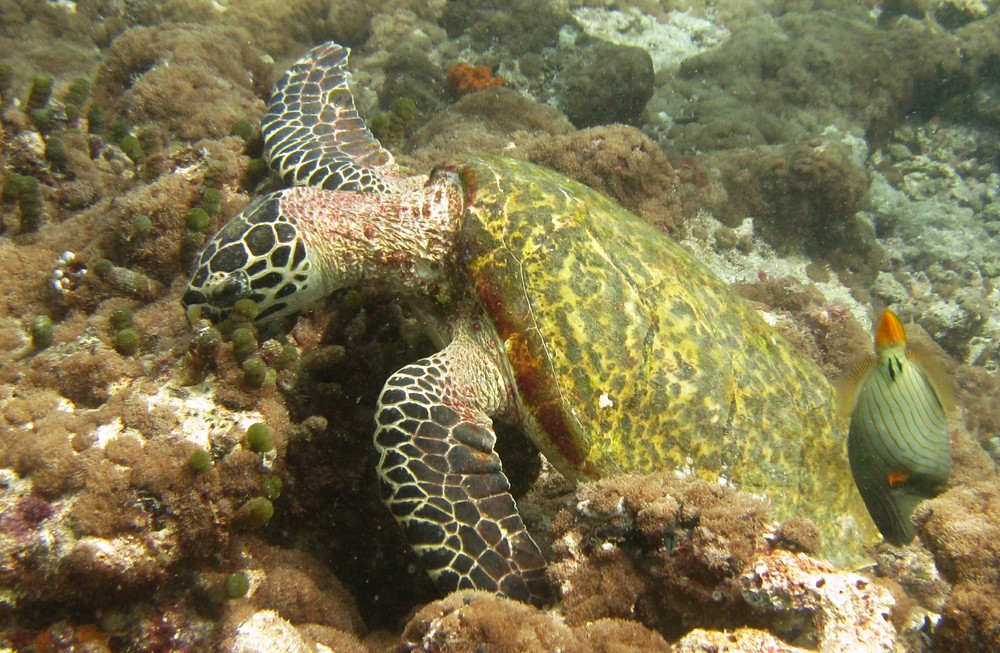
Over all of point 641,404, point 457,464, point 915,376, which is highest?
point 915,376

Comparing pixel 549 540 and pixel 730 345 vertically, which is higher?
pixel 730 345

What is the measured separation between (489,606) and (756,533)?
1046mm

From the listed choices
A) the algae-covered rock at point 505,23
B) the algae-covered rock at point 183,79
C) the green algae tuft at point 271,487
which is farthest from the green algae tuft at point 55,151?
the algae-covered rock at point 505,23

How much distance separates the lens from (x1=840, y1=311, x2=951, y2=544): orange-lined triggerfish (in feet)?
8.96

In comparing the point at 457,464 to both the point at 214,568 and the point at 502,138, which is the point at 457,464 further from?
the point at 502,138

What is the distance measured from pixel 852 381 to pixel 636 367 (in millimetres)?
1121

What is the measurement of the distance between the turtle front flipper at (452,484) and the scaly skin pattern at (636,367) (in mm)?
354

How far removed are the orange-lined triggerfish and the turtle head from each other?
3.17 metres

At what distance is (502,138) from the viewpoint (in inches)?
247

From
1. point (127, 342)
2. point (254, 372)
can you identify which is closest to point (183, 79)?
point (127, 342)

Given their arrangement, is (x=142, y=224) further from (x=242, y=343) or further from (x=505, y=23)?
(x=505, y=23)

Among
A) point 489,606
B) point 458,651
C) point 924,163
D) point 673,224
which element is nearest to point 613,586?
point 489,606

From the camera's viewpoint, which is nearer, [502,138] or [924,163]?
[502,138]

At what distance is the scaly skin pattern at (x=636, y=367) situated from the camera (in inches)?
119
